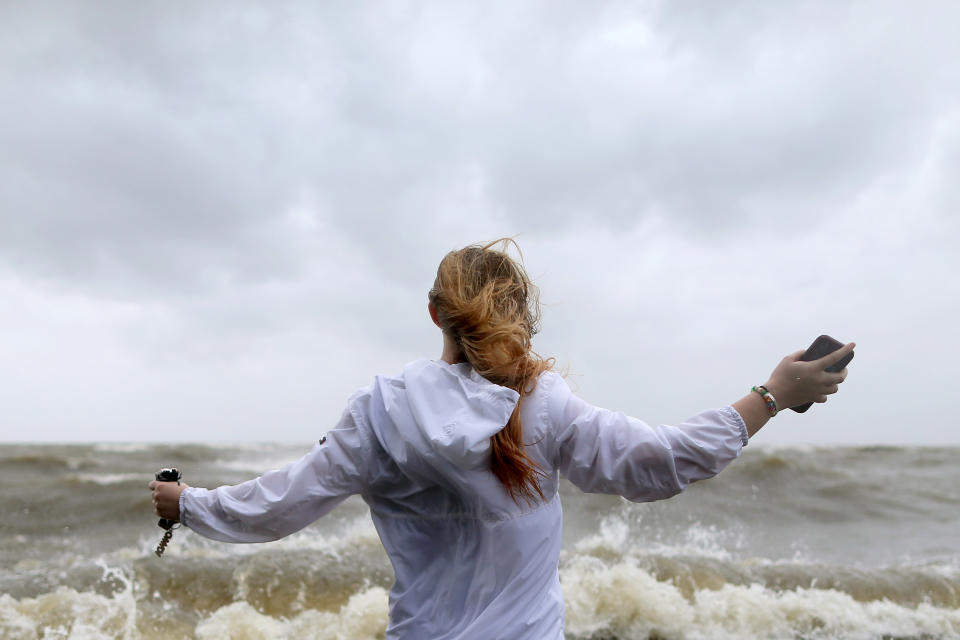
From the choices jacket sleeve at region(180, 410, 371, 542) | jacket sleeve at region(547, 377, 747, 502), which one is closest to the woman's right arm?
jacket sleeve at region(180, 410, 371, 542)

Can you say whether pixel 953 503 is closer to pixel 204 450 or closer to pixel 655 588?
pixel 655 588

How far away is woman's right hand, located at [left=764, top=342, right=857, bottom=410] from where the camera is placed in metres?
1.95

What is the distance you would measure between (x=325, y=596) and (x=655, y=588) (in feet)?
8.60

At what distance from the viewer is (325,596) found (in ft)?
19.9

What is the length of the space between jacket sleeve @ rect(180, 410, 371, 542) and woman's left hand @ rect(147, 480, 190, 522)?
0.02m

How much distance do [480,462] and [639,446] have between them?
40 cm

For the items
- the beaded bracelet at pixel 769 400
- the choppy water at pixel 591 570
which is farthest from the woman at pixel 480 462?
the choppy water at pixel 591 570

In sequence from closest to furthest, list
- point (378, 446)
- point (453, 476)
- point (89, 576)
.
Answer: point (453, 476) → point (378, 446) → point (89, 576)

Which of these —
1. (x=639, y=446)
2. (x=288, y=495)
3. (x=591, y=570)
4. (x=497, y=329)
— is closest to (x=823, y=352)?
(x=639, y=446)

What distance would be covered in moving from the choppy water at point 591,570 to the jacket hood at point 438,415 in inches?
159

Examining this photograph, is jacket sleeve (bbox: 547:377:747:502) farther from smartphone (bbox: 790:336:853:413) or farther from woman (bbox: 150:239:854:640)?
smartphone (bbox: 790:336:853:413)

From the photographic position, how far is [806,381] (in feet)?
6.41

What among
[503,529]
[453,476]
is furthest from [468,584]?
[453,476]

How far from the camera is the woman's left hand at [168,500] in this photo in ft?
7.07
